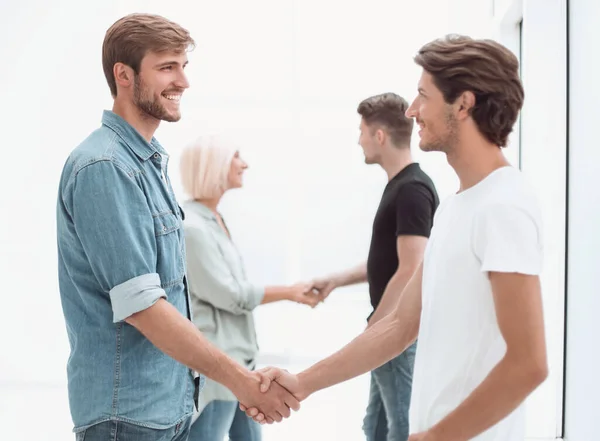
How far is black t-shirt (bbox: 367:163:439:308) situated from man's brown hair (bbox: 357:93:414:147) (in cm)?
15

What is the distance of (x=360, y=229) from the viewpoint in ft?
19.9

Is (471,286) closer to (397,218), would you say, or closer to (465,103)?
(465,103)

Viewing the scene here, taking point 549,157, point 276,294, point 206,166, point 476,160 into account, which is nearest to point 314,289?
point 276,294

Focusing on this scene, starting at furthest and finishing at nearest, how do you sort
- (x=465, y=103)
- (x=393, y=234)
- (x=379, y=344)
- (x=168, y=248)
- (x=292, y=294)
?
(x=292, y=294) < (x=393, y=234) < (x=379, y=344) < (x=168, y=248) < (x=465, y=103)

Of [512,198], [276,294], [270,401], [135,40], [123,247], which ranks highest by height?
[135,40]

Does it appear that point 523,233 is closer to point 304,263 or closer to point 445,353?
point 445,353

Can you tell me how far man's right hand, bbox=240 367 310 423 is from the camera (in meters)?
2.06

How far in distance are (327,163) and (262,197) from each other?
61 centimetres

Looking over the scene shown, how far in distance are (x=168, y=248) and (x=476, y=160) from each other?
2.28 ft

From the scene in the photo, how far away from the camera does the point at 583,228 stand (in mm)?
2574

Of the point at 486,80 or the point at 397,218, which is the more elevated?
the point at 486,80

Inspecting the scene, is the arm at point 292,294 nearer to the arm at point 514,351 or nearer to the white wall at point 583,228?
the white wall at point 583,228

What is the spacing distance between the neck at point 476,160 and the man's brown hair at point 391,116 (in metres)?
1.36

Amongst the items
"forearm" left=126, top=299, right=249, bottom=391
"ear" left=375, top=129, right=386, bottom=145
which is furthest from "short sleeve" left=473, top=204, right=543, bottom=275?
"ear" left=375, top=129, right=386, bottom=145
